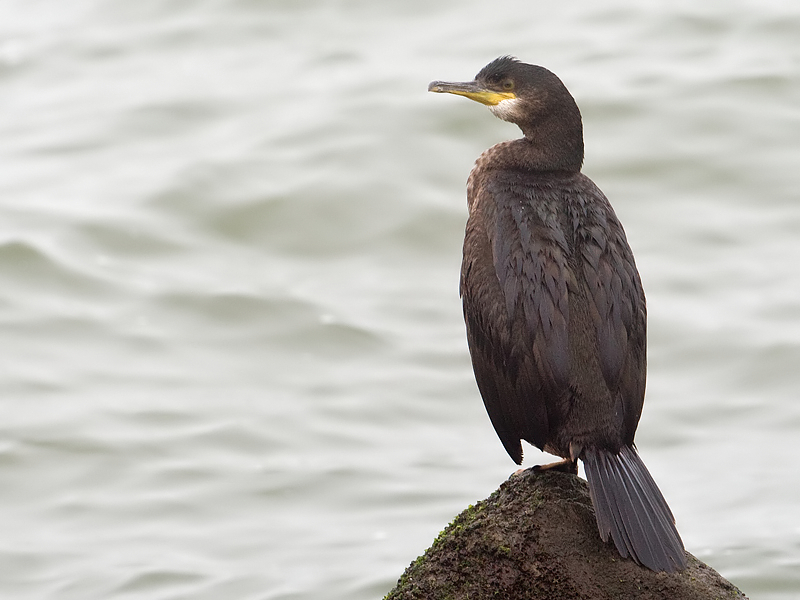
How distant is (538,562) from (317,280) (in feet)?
26.6

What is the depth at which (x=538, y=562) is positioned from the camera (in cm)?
453

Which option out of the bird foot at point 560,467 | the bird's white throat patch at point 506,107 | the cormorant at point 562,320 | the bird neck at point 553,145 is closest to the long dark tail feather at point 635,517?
the cormorant at point 562,320

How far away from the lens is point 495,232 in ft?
16.7

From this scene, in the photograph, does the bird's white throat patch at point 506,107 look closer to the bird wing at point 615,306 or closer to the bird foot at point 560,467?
the bird wing at point 615,306

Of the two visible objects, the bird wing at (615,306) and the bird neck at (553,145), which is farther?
the bird neck at (553,145)

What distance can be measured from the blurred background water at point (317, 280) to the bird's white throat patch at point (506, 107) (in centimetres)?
394

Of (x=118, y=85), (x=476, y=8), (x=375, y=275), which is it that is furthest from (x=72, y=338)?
(x=476, y=8)

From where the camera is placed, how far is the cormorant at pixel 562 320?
4613 mm

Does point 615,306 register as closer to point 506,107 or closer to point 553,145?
point 553,145

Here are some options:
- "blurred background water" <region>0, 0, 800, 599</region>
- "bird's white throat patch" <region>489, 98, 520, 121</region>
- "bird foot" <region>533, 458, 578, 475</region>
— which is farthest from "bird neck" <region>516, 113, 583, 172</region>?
"blurred background water" <region>0, 0, 800, 599</region>

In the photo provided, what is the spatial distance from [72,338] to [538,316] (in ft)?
25.5

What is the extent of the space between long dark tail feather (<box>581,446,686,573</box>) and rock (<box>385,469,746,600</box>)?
0.10m

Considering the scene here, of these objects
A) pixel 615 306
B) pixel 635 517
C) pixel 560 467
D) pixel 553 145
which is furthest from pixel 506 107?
pixel 635 517

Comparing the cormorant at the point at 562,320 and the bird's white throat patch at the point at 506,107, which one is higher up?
the bird's white throat patch at the point at 506,107
